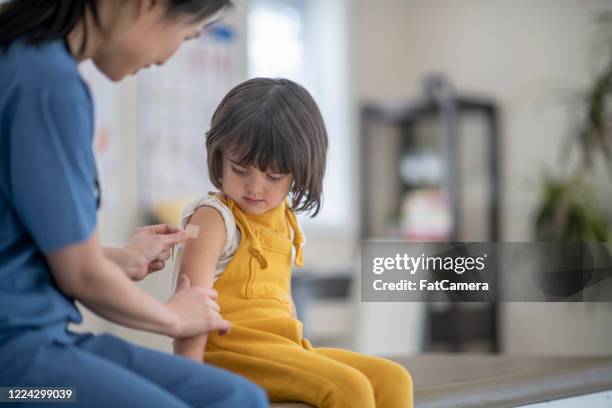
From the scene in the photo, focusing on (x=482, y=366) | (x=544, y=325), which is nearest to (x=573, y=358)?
(x=482, y=366)

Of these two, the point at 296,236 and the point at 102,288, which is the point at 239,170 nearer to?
the point at 296,236

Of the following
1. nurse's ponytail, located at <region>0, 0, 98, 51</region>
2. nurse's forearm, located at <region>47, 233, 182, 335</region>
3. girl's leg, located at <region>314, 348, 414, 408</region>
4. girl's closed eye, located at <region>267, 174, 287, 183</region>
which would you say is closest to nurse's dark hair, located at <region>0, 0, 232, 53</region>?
nurse's ponytail, located at <region>0, 0, 98, 51</region>

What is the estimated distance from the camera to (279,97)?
3.69 ft

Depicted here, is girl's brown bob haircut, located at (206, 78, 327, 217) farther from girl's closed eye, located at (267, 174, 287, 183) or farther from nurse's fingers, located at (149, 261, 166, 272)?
nurse's fingers, located at (149, 261, 166, 272)

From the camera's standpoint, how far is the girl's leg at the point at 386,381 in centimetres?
113

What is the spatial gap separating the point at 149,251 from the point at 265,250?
0.58 feet

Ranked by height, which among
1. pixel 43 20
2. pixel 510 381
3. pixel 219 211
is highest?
pixel 43 20

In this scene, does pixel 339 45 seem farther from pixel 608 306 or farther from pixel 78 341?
pixel 78 341

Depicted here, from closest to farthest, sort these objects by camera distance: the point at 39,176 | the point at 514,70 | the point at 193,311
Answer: the point at 39,176
the point at 193,311
the point at 514,70

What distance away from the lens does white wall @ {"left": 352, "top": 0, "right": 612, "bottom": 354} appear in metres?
5.22

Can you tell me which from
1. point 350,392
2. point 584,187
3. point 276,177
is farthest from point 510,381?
point 584,187

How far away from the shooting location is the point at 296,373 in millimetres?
1088

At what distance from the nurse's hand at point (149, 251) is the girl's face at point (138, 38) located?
0.75 feet

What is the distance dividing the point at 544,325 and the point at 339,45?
2.31 meters
